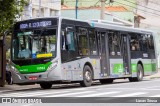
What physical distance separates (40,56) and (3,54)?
2.85 m

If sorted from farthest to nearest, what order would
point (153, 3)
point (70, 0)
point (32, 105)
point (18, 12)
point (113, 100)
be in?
point (153, 3) < point (70, 0) < point (18, 12) < point (113, 100) < point (32, 105)

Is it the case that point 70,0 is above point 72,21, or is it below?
above

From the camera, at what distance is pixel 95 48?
24.6m

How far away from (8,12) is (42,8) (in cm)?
2226

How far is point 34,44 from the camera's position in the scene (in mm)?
21859

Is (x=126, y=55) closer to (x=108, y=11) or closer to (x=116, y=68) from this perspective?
(x=116, y=68)

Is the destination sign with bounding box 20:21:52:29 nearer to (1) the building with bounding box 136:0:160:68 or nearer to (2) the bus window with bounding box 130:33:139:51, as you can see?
(2) the bus window with bounding box 130:33:139:51

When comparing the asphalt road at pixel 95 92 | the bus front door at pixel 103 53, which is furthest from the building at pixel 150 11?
the asphalt road at pixel 95 92

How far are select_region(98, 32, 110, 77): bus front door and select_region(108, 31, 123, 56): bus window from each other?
516 millimetres

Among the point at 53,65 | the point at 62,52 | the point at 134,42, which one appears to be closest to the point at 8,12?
the point at 62,52

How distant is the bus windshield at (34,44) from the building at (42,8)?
58.3ft

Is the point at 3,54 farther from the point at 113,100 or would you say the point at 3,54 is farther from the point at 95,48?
the point at 113,100

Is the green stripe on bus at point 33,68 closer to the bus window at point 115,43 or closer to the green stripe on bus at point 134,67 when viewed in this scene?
the bus window at point 115,43

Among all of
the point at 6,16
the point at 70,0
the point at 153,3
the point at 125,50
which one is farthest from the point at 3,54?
the point at 153,3
